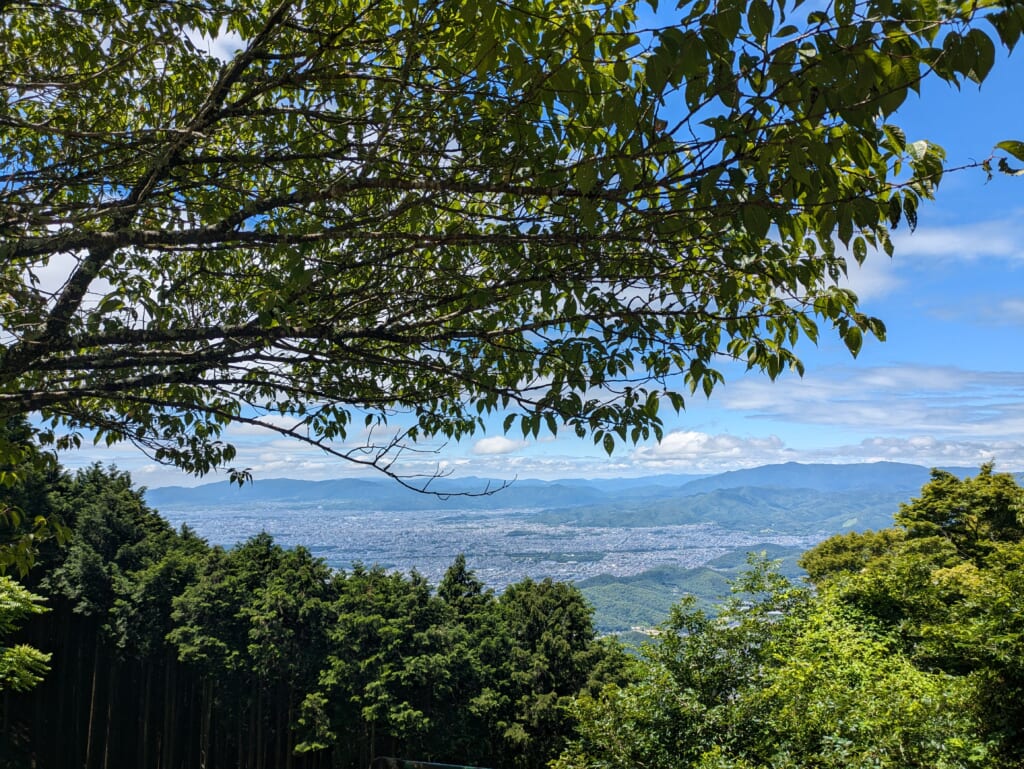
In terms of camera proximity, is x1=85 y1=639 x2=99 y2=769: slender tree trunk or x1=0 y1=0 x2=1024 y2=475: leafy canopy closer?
x1=0 y1=0 x2=1024 y2=475: leafy canopy

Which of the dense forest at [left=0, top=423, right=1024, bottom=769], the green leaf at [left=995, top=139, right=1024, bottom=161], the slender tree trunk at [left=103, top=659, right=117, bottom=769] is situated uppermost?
the green leaf at [left=995, top=139, right=1024, bottom=161]

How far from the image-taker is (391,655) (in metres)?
10.2

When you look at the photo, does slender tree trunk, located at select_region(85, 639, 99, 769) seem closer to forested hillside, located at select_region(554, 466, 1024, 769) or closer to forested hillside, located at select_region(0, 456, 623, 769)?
forested hillside, located at select_region(0, 456, 623, 769)

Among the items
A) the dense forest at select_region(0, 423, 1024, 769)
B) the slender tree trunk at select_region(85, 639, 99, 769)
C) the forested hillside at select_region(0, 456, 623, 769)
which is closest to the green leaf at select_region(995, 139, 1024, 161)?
the dense forest at select_region(0, 423, 1024, 769)

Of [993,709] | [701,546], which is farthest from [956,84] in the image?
[701,546]

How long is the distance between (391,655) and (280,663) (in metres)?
1.96

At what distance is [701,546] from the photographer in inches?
5256

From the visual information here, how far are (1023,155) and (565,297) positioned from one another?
148 centimetres

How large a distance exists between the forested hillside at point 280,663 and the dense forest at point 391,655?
0.11 ft

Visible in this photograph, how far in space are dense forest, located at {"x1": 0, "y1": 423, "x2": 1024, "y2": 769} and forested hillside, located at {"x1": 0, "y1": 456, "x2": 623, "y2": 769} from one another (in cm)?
3

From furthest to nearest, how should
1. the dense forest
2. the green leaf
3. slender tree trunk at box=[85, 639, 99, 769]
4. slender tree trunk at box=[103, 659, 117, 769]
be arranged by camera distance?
slender tree trunk at box=[103, 659, 117, 769]
slender tree trunk at box=[85, 639, 99, 769]
the dense forest
the green leaf

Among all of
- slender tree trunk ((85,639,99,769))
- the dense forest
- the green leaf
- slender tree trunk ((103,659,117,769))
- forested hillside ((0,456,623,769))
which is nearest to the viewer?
the green leaf

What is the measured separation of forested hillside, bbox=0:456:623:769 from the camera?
10148mm

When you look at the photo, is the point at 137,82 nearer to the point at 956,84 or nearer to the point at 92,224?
the point at 92,224
